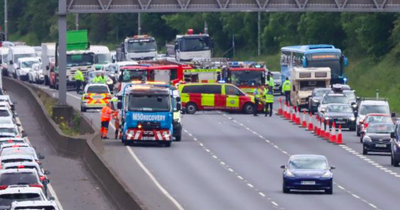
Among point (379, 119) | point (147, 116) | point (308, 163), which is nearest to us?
point (308, 163)

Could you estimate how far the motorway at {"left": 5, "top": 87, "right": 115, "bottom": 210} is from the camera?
116 feet

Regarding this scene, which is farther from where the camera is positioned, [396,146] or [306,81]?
[306,81]

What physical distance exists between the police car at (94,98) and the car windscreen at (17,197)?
37323 mm

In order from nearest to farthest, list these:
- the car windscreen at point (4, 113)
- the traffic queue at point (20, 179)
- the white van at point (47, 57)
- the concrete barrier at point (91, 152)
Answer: the traffic queue at point (20, 179) → the concrete barrier at point (91, 152) → the car windscreen at point (4, 113) → the white van at point (47, 57)

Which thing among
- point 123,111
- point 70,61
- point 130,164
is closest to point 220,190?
point 130,164

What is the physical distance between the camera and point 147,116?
160 feet

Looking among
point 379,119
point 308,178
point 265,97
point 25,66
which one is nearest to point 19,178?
point 308,178

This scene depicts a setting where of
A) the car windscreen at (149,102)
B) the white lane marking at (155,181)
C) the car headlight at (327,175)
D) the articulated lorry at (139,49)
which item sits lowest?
the white lane marking at (155,181)

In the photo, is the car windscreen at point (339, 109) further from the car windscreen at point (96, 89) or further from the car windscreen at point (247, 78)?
the car windscreen at point (96, 89)

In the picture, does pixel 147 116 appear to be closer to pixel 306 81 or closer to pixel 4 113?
pixel 4 113

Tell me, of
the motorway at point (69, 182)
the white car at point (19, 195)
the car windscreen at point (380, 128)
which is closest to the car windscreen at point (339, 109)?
the car windscreen at point (380, 128)

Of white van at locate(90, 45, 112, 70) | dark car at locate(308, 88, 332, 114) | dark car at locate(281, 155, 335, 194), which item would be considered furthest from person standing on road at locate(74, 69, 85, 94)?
dark car at locate(281, 155, 335, 194)

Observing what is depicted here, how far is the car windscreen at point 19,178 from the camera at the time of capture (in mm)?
31672

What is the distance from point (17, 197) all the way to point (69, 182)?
40.7 feet
